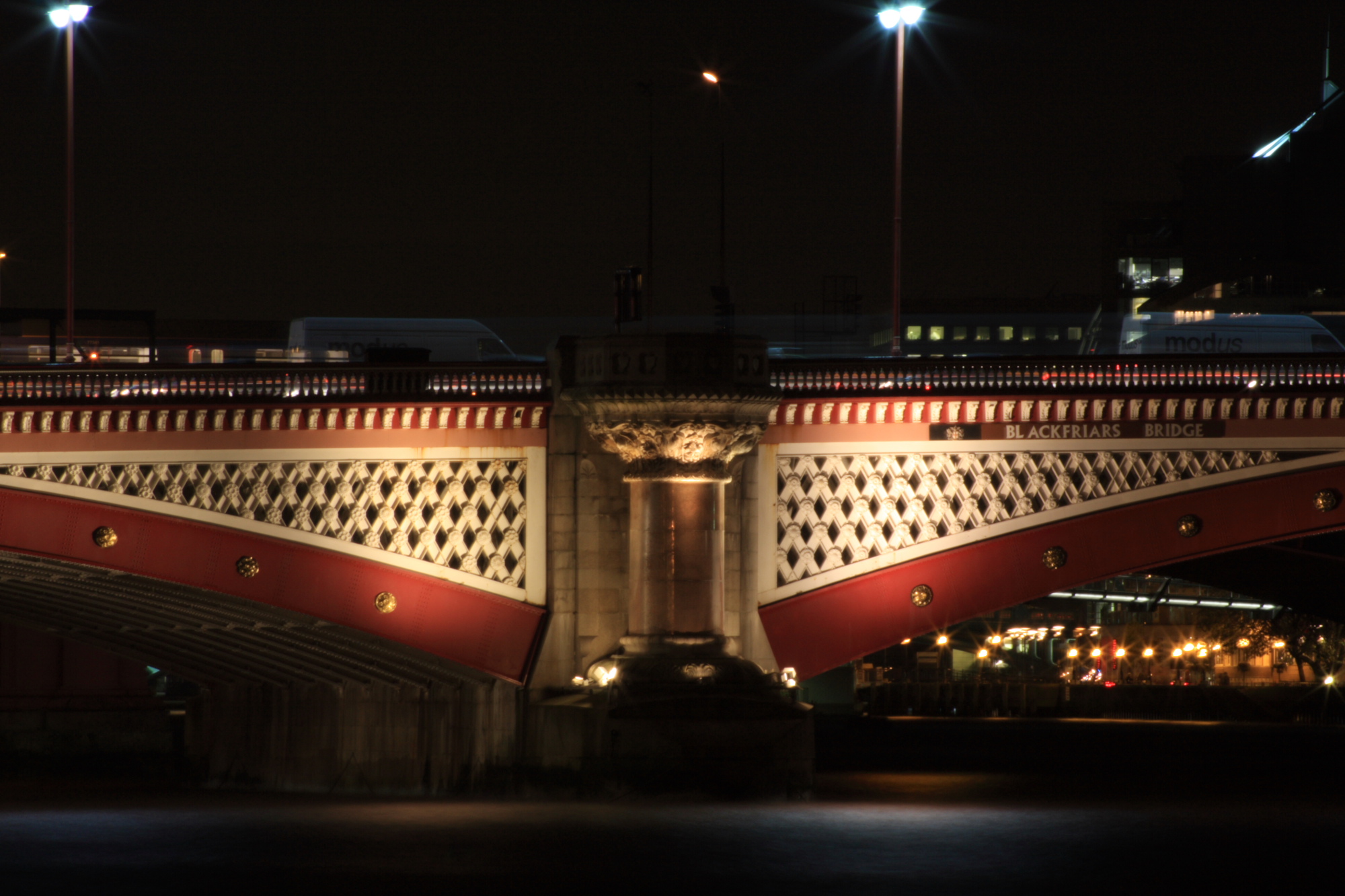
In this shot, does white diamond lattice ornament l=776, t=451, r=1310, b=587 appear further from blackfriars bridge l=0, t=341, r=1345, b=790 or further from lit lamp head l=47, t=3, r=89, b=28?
lit lamp head l=47, t=3, r=89, b=28

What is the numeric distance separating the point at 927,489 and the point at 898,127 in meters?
7.23

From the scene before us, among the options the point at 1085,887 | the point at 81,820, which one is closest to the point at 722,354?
the point at 1085,887

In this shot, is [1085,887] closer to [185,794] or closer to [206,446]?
[206,446]

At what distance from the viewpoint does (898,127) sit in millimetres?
34781

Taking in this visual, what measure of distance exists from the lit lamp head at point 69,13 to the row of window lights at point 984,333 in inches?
868

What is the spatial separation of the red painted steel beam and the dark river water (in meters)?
2.55

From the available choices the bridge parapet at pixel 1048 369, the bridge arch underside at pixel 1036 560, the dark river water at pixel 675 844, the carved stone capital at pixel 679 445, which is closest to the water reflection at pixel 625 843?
the dark river water at pixel 675 844

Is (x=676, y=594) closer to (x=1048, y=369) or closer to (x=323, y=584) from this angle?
(x=323, y=584)

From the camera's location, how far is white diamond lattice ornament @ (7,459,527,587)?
30.6 meters

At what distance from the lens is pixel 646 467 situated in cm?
2948

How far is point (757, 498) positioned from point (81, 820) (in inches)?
474

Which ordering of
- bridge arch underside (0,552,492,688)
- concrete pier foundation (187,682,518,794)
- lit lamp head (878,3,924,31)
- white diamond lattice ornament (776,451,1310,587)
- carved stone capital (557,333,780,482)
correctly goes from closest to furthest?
carved stone capital (557,333,780,482), white diamond lattice ornament (776,451,1310,587), bridge arch underside (0,552,492,688), concrete pier foundation (187,682,518,794), lit lamp head (878,3,924,31)

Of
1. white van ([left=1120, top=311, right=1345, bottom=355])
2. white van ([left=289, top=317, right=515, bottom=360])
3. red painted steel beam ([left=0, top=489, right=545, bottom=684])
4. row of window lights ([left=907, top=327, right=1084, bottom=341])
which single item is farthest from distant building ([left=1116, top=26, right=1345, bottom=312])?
red painted steel beam ([left=0, top=489, right=545, bottom=684])

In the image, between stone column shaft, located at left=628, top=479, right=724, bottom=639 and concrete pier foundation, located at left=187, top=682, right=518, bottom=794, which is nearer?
stone column shaft, located at left=628, top=479, right=724, bottom=639
